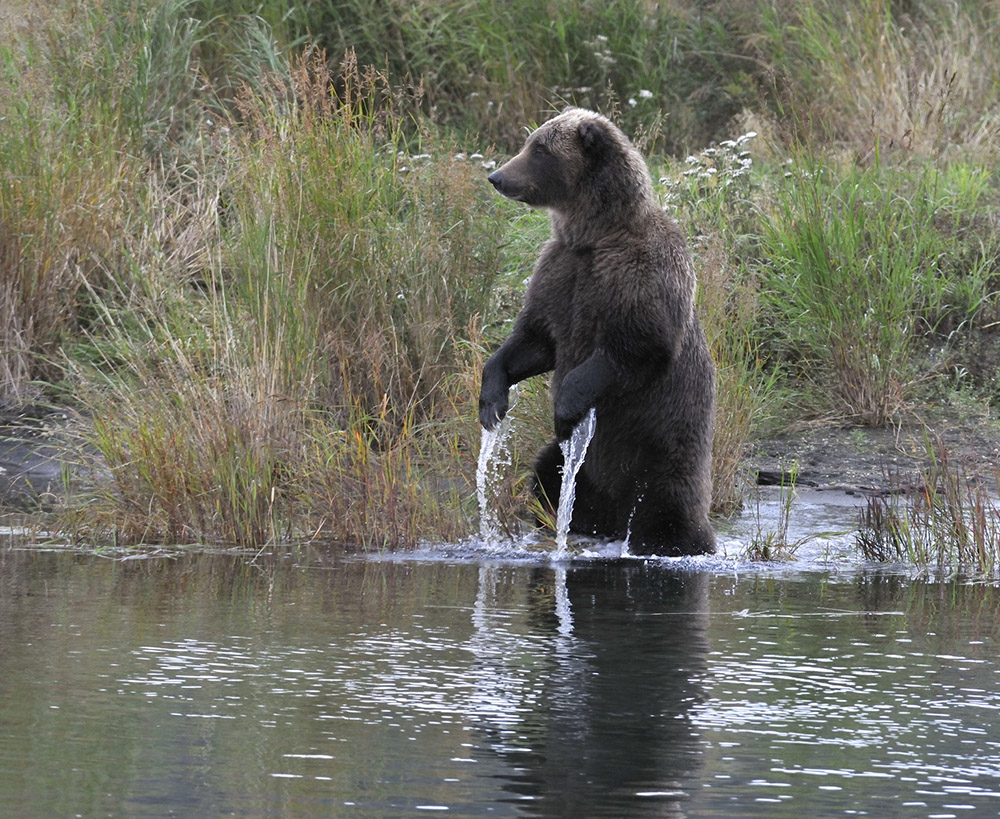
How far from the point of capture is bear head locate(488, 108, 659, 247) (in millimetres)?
7348

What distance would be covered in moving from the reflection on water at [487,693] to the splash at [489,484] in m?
0.69

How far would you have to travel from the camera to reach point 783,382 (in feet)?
33.5

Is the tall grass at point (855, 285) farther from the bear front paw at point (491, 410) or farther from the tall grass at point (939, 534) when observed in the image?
the bear front paw at point (491, 410)

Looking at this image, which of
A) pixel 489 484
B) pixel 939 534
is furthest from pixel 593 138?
pixel 939 534

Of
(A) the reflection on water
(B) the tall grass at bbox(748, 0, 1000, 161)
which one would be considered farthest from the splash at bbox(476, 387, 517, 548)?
(B) the tall grass at bbox(748, 0, 1000, 161)

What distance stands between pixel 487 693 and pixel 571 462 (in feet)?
9.07

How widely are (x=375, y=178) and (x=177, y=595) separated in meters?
3.74

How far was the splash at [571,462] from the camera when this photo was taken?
7.24m

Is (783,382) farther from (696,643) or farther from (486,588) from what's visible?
(696,643)

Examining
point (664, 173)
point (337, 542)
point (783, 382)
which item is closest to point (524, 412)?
point (337, 542)

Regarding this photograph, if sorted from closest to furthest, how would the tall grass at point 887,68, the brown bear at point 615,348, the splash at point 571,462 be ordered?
the brown bear at point 615,348, the splash at point 571,462, the tall grass at point 887,68

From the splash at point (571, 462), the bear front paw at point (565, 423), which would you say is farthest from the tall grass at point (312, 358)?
the bear front paw at point (565, 423)

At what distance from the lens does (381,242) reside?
8914 mm

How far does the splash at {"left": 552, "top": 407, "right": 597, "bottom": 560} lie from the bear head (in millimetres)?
805
